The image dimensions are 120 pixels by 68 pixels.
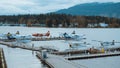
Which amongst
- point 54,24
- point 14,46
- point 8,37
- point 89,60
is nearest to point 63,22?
point 54,24

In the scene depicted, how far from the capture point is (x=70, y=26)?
13512 cm

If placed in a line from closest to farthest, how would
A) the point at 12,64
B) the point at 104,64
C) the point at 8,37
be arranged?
the point at 12,64 < the point at 104,64 < the point at 8,37

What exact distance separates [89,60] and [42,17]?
115m

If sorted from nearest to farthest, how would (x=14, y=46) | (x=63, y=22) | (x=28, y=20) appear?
1. (x=14, y=46)
2. (x=63, y=22)
3. (x=28, y=20)

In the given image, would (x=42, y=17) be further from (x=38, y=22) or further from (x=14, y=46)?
(x=14, y=46)

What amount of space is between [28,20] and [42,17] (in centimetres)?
1359

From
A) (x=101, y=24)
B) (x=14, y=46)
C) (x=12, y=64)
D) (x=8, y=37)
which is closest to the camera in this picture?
(x=12, y=64)

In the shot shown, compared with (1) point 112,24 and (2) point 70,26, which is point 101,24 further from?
(2) point 70,26

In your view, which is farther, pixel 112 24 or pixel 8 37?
pixel 112 24

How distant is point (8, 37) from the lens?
168 ft

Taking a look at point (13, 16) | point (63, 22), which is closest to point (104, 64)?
point (63, 22)

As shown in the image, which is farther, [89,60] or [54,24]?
[54,24]

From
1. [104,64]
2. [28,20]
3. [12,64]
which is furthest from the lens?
[28,20]

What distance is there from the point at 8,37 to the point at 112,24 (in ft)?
299
